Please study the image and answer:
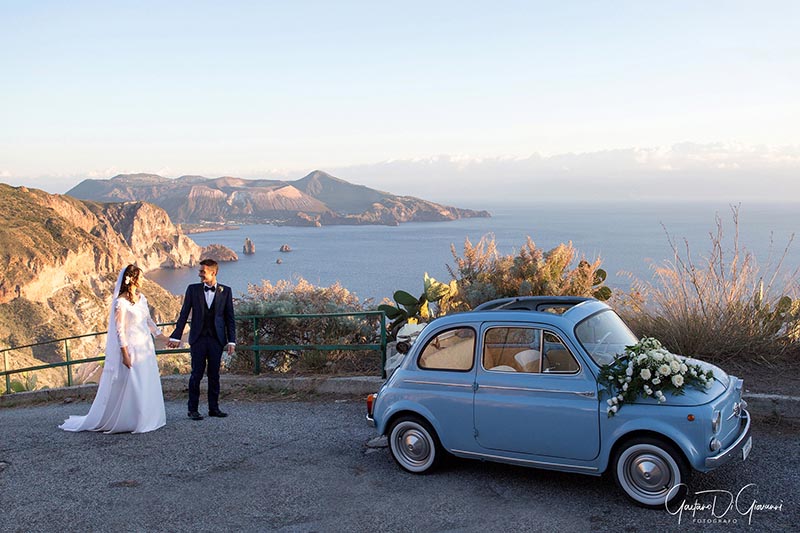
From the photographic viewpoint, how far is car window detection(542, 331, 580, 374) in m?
5.72

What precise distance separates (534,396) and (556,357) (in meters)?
0.38

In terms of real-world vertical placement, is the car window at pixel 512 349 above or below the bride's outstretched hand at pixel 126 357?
above

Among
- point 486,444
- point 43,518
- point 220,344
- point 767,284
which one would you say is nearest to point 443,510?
point 486,444

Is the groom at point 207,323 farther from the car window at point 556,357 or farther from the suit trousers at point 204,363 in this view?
the car window at point 556,357

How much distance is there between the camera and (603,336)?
6098mm

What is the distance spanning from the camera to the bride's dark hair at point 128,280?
852 centimetres

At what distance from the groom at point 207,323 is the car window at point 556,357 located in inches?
168

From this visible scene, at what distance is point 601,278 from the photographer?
1204 centimetres

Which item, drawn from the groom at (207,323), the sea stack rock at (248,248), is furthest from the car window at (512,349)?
the sea stack rock at (248,248)

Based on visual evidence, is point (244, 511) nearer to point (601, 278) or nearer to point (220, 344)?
point (220, 344)

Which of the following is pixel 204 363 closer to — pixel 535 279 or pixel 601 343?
pixel 601 343

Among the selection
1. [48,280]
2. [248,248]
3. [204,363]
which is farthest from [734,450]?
[248,248]
